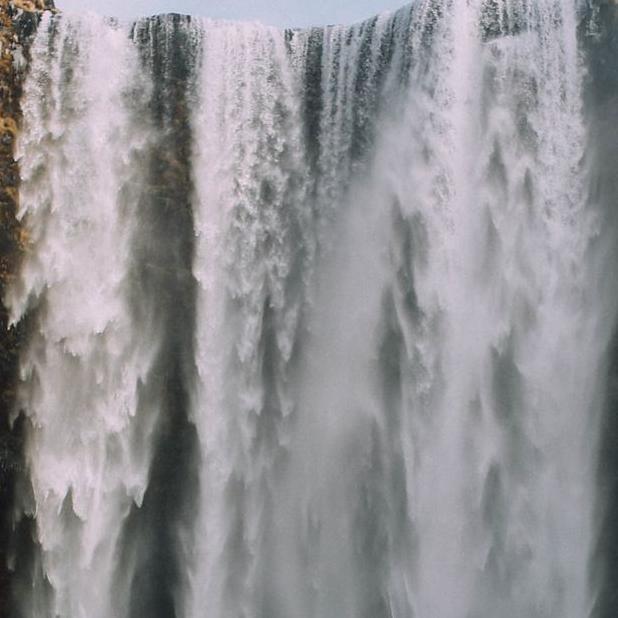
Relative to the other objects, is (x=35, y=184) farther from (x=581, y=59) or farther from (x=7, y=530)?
(x=581, y=59)

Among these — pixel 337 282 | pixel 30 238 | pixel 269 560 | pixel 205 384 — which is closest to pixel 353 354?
pixel 337 282

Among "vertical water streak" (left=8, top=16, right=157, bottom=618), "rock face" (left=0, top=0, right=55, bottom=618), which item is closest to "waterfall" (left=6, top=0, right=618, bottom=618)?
"vertical water streak" (left=8, top=16, right=157, bottom=618)

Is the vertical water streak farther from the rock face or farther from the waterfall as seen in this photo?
the rock face

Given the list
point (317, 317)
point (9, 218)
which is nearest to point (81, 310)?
point (9, 218)

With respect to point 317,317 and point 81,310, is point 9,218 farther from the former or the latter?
point 317,317

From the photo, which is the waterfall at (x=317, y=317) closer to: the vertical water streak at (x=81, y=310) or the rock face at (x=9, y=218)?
the vertical water streak at (x=81, y=310)

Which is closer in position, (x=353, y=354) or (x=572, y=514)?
(x=572, y=514)

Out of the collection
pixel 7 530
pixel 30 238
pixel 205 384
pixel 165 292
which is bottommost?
pixel 7 530
